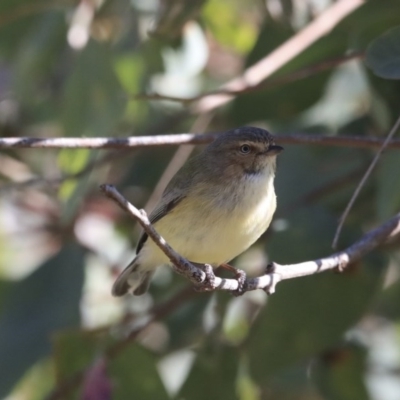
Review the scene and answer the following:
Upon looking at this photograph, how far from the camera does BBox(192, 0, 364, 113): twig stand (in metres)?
4.20

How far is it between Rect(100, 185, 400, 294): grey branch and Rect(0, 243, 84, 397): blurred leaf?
5.84 feet

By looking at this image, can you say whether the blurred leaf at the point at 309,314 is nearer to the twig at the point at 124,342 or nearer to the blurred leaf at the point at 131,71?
the twig at the point at 124,342

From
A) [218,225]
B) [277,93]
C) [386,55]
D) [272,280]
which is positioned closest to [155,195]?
[277,93]

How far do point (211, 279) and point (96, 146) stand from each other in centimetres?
64

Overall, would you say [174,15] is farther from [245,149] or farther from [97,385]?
[97,385]

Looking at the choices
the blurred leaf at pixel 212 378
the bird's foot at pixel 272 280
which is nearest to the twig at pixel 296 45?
the blurred leaf at pixel 212 378

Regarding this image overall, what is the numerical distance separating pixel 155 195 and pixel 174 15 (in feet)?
3.89

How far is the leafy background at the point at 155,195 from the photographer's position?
13.0ft

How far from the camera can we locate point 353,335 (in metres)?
4.85

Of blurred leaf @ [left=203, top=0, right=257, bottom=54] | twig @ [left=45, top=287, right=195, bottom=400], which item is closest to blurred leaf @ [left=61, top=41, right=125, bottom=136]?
twig @ [left=45, top=287, right=195, bottom=400]

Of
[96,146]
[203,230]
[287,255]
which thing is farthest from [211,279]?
[287,255]

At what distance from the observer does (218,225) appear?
11.6ft

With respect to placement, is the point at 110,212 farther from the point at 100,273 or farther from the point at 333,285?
the point at 333,285

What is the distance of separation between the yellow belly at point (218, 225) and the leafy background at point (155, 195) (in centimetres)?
37
